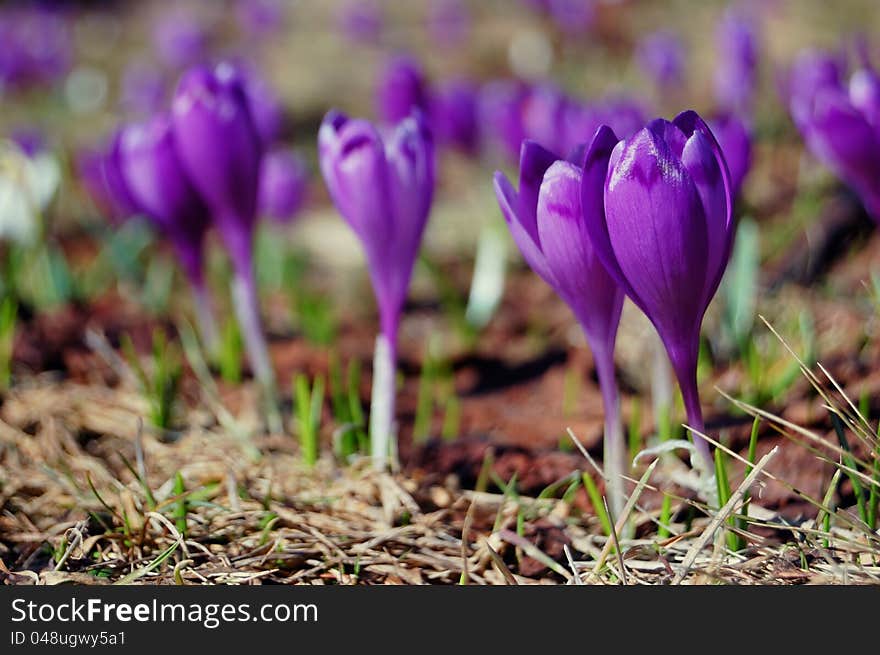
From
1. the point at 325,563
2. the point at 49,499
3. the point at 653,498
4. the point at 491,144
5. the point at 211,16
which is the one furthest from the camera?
the point at 211,16

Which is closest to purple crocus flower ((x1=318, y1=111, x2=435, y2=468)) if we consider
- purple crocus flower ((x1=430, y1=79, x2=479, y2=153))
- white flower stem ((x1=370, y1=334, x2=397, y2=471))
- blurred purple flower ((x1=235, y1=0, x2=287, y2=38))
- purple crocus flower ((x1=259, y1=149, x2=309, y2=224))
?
white flower stem ((x1=370, y1=334, x2=397, y2=471))

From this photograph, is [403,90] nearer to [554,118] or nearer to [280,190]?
[554,118]

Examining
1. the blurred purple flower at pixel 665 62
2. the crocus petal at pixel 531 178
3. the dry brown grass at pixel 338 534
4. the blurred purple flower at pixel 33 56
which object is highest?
the blurred purple flower at pixel 33 56

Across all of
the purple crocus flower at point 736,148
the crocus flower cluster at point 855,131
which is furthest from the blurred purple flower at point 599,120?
the crocus flower cluster at point 855,131

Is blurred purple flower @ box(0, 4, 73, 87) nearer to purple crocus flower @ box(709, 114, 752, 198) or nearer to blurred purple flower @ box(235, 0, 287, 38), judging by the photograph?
blurred purple flower @ box(235, 0, 287, 38)

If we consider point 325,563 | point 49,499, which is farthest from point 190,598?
point 49,499

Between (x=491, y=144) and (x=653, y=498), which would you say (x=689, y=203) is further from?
(x=491, y=144)

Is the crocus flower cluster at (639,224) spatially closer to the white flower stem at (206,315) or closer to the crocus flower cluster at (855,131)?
the crocus flower cluster at (855,131)
